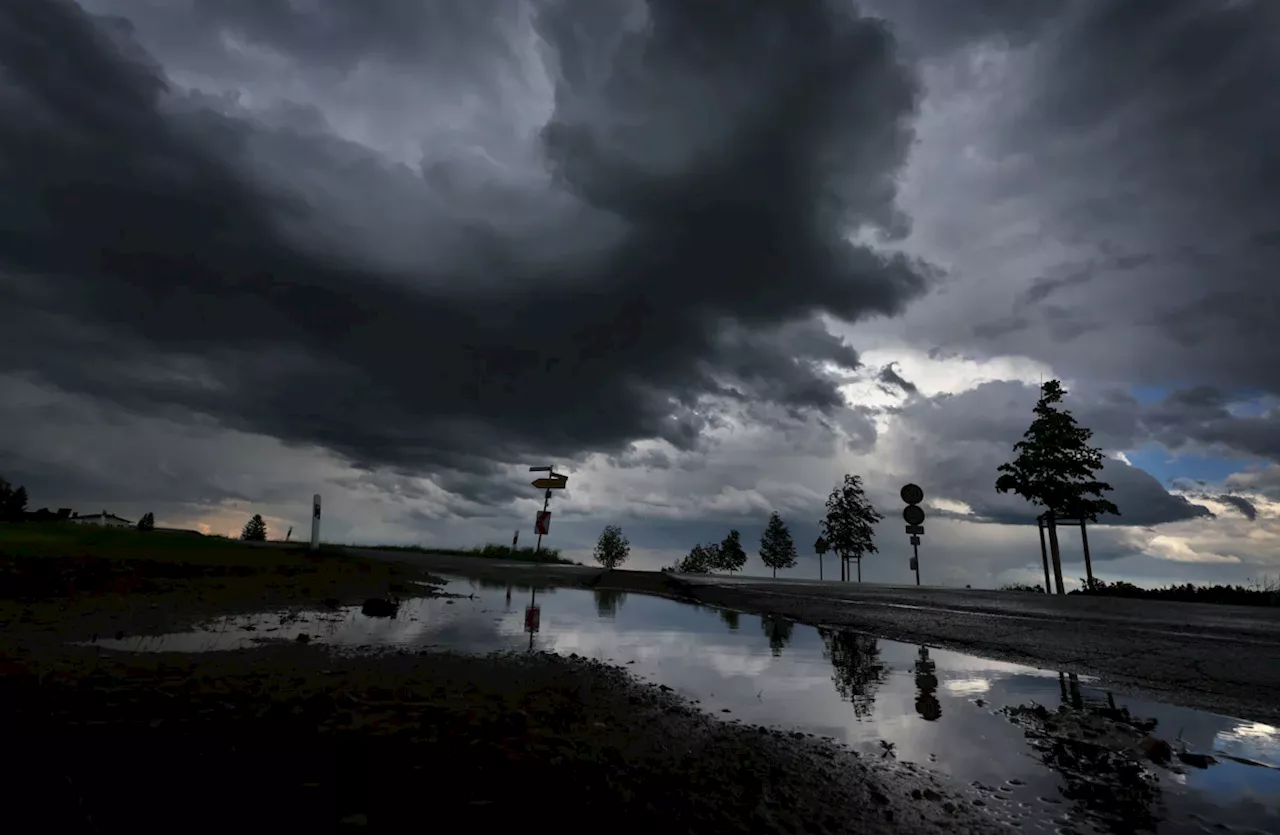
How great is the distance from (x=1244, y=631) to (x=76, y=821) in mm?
12318

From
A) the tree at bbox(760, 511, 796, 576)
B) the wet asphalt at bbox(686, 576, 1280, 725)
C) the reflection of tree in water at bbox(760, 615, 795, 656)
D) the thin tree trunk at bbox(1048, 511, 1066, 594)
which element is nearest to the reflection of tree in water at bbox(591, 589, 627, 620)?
the wet asphalt at bbox(686, 576, 1280, 725)

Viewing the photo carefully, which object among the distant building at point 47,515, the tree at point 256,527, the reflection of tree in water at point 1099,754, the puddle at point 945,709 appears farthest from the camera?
the tree at point 256,527

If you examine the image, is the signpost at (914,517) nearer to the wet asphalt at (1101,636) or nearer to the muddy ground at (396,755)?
the wet asphalt at (1101,636)

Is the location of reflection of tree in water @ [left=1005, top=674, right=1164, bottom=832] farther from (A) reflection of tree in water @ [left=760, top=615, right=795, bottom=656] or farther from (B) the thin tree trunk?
(B) the thin tree trunk

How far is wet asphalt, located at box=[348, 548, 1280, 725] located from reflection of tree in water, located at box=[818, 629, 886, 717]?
75cm

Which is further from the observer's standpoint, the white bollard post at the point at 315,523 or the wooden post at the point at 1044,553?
the wooden post at the point at 1044,553

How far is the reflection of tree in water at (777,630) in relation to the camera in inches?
288

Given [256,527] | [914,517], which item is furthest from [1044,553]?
[256,527]

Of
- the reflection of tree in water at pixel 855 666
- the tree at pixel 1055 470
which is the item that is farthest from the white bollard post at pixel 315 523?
the tree at pixel 1055 470

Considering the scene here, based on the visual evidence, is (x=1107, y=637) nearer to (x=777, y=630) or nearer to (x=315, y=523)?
(x=777, y=630)

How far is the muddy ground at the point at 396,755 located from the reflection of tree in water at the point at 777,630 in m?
2.73

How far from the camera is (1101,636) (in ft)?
25.6

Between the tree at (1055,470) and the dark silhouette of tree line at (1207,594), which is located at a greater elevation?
the tree at (1055,470)

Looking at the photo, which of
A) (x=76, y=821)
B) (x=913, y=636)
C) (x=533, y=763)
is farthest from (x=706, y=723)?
(x=913, y=636)
